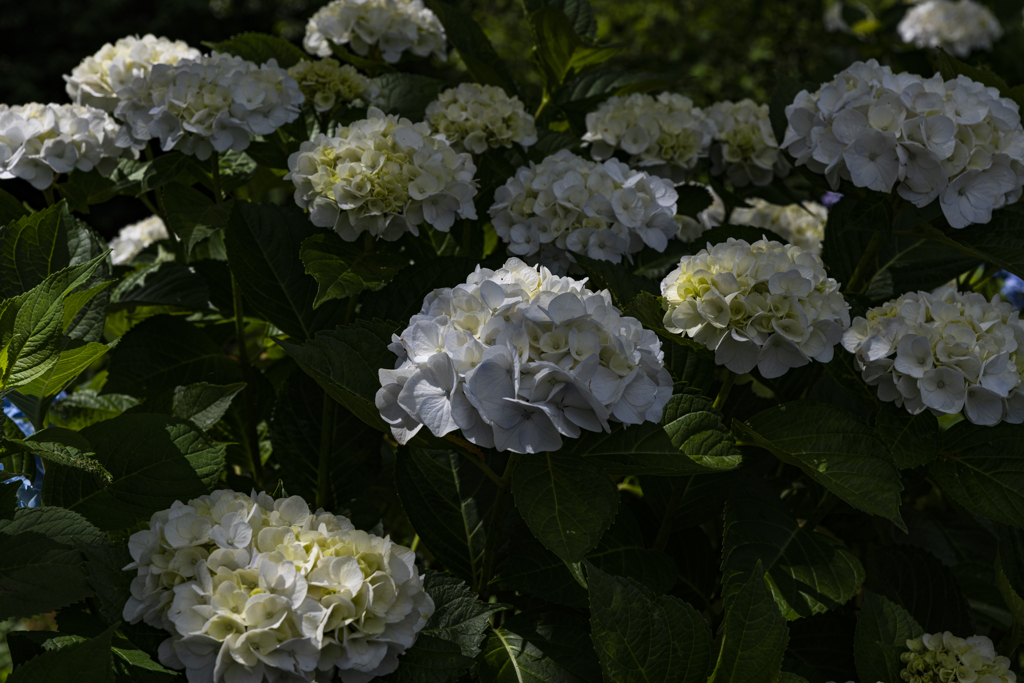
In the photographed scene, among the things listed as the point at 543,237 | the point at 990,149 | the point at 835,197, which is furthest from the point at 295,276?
the point at 835,197

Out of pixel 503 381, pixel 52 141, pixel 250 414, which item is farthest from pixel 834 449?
pixel 52 141

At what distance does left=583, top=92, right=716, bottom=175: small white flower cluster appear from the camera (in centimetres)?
169

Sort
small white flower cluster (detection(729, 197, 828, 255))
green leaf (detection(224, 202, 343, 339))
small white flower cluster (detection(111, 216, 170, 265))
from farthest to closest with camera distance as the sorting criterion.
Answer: small white flower cluster (detection(111, 216, 170, 265)), small white flower cluster (detection(729, 197, 828, 255)), green leaf (detection(224, 202, 343, 339))

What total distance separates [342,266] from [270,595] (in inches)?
23.9

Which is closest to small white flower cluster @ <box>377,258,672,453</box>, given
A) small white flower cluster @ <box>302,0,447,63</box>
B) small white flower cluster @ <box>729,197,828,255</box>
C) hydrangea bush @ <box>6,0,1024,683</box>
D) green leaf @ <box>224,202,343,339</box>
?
hydrangea bush @ <box>6,0,1024,683</box>

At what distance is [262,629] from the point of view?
827 millimetres

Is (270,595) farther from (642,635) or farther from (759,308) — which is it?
(759,308)

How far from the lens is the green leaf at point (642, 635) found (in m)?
0.95

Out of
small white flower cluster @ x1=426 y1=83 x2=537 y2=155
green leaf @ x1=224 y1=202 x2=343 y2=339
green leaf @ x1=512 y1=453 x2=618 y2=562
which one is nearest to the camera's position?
green leaf @ x1=512 y1=453 x2=618 y2=562

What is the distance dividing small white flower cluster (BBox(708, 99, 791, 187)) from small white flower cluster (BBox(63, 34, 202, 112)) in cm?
116

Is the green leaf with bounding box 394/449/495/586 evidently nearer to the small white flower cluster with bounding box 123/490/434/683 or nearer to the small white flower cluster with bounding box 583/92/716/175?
the small white flower cluster with bounding box 123/490/434/683

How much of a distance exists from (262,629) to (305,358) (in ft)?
1.15

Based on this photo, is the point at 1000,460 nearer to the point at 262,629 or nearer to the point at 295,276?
the point at 262,629

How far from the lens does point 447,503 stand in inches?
51.7
